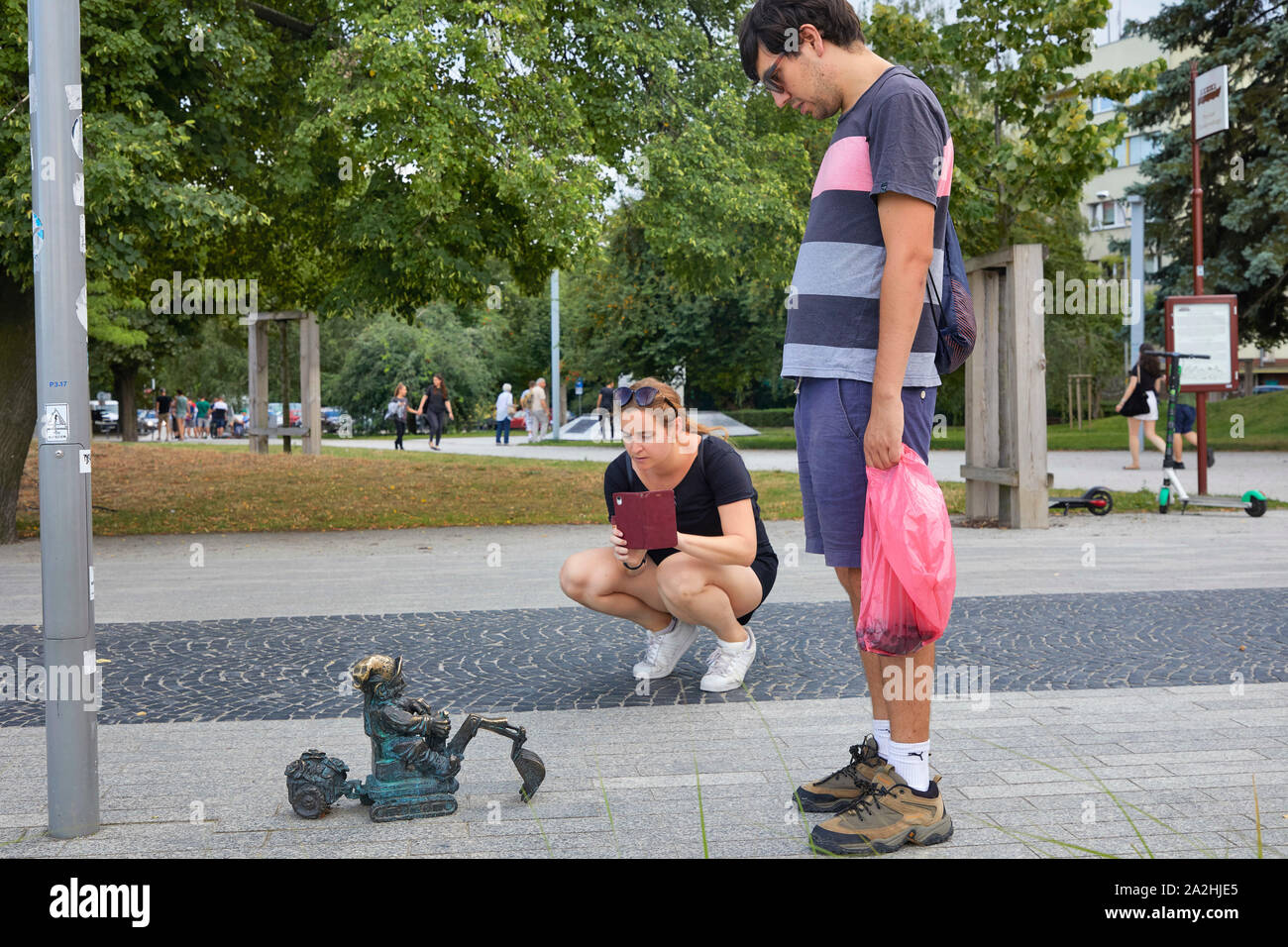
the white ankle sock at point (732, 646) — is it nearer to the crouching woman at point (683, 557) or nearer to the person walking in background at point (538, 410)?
the crouching woman at point (683, 557)

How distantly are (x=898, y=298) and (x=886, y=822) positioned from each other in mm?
1306

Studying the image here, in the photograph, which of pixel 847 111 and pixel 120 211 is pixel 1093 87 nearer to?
pixel 120 211

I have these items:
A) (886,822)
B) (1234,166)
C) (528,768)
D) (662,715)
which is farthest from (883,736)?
(1234,166)

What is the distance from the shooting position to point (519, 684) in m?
5.15

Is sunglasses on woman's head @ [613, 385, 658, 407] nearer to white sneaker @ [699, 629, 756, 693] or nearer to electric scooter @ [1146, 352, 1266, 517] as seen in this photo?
white sneaker @ [699, 629, 756, 693]

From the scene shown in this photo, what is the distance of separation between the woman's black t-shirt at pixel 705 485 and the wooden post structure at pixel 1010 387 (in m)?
6.21

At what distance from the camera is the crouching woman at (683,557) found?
4.64 m

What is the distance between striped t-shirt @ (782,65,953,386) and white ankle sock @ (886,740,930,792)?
94cm

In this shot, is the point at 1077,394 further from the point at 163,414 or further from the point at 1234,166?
the point at 163,414

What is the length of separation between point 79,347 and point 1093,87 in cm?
1143

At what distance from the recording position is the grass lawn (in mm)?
12555

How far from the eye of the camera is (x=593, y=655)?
576cm

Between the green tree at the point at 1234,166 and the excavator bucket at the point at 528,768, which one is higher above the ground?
the green tree at the point at 1234,166

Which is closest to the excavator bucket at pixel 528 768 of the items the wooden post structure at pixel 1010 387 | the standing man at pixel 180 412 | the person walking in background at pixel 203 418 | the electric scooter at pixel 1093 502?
the wooden post structure at pixel 1010 387
